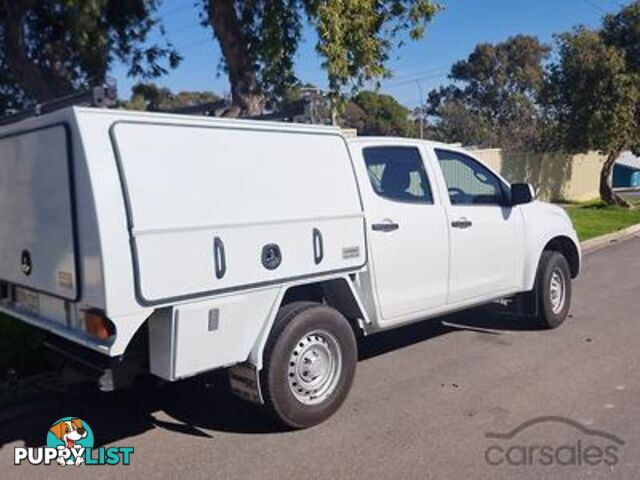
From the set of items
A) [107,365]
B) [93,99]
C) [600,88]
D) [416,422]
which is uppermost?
[600,88]

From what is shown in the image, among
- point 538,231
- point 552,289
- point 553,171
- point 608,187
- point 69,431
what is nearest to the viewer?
point 69,431

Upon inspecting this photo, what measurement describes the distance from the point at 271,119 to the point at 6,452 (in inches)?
120

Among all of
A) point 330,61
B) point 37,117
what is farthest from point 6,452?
point 330,61

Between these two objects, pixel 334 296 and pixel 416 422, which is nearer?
pixel 416 422

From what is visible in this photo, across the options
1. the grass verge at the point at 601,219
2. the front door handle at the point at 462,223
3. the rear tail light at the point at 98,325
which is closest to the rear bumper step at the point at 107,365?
the rear tail light at the point at 98,325

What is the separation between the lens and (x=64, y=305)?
4219 mm

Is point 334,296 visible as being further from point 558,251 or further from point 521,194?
point 558,251

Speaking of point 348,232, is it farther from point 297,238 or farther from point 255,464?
point 255,464

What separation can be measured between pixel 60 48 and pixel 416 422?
9275 mm

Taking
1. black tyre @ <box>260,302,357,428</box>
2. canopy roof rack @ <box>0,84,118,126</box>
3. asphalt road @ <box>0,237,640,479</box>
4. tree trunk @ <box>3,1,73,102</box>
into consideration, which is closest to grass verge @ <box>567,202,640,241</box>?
asphalt road @ <box>0,237,640,479</box>

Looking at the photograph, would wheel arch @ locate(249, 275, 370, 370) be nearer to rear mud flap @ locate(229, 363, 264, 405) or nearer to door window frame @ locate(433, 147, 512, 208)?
rear mud flap @ locate(229, 363, 264, 405)

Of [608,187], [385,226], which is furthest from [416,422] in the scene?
[608,187]

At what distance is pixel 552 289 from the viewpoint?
7348 mm

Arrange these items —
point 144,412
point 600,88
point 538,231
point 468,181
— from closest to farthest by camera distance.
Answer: point 144,412 → point 468,181 → point 538,231 → point 600,88
